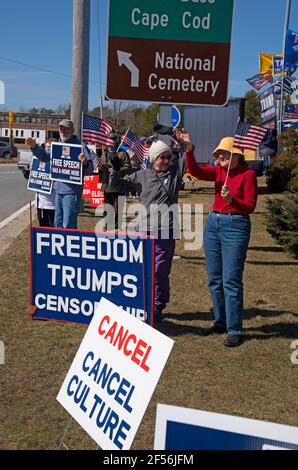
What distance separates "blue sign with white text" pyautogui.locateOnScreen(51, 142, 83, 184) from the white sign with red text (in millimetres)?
4215

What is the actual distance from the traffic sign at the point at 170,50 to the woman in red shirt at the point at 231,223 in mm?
1130

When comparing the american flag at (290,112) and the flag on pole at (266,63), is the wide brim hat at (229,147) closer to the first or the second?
the american flag at (290,112)

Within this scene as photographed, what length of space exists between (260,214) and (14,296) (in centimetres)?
1026

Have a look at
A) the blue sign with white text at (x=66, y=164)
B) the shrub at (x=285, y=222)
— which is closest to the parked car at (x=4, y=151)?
the shrub at (x=285, y=222)

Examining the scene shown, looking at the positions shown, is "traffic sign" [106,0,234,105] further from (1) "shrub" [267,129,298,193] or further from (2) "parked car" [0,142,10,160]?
(2) "parked car" [0,142,10,160]

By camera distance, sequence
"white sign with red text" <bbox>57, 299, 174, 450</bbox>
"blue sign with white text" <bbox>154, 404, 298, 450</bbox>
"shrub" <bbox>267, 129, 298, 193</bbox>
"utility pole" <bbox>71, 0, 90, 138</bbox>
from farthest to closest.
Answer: "shrub" <bbox>267, 129, 298, 193</bbox>, "utility pole" <bbox>71, 0, 90, 138</bbox>, "white sign with red text" <bbox>57, 299, 174, 450</bbox>, "blue sign with white text" <bbox>154, 404, 298, 450</bbox>

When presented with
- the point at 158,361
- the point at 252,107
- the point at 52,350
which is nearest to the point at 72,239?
the point at 52,350

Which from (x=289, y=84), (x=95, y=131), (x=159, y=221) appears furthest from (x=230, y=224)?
(x=289, y=84)

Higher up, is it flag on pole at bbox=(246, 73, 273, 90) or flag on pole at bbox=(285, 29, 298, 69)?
flag on pole at bbox=(285, 29, 298, 69)

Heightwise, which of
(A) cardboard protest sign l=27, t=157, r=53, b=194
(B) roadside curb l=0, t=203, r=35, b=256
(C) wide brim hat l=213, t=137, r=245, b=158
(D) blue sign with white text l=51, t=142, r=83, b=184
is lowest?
(B) roadside curb l=0, t=203, r=35, b=256

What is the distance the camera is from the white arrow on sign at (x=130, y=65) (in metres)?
3.80

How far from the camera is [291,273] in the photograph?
28.1ft

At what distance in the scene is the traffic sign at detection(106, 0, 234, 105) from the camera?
12.1 feet

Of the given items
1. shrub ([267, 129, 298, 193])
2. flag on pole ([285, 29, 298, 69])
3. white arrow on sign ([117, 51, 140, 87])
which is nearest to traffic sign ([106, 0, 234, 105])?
white arrow on sign ([117, 51, 140, 87])
